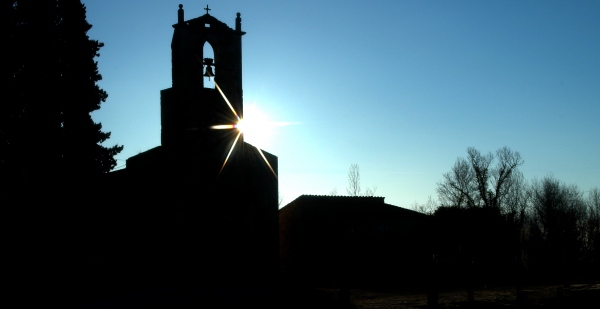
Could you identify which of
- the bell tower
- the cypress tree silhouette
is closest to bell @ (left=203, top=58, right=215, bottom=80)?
the bell tower

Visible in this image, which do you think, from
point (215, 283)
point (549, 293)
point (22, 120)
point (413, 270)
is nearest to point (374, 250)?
point (413, 270)

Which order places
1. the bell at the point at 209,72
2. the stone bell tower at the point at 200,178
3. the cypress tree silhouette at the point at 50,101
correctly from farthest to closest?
1. the cypress tree silhouette at the point at 50,101
2. the bell at the point at 209,72
3. the stone bell tower at the point at 200,178

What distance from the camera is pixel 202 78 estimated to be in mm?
23203

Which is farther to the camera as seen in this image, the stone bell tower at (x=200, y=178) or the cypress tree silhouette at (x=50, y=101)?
the cypress tree silhouette at (x=50, y=101)

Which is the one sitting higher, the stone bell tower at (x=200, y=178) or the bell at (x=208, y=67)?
the bell at (x=208, y=67)

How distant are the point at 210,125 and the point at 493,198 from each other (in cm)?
3668

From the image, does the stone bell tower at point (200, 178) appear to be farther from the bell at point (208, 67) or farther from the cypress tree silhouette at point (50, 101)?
the cypress tree silhouette at point (50, 101)

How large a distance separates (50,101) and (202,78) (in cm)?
866

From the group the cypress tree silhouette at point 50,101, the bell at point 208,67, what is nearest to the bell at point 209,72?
the bell at point 208,67

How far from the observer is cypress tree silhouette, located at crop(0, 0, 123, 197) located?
79.5 ft

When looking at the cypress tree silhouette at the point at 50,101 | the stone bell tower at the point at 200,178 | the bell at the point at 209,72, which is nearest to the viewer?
the stone bell tower at the point at 200,178

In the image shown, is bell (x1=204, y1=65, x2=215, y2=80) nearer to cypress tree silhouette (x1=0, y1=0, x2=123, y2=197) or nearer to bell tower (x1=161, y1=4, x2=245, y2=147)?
bell tower (x1=161, y1=4, x2=245, y2=147)

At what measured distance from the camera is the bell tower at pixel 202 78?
→ 75.0ft

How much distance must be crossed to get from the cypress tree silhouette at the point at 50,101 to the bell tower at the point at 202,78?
5168mm
